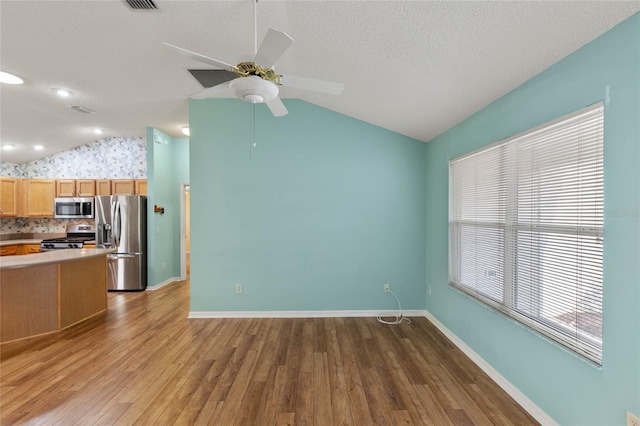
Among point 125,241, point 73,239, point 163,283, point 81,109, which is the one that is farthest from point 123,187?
point 163,283

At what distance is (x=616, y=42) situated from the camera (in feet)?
4.87

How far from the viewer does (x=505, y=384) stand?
88.5 inches

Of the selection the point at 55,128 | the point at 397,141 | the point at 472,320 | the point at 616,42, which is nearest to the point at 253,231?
the point at 397,141

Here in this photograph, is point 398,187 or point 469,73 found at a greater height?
point 469,73

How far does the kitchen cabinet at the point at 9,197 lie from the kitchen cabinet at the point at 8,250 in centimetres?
71

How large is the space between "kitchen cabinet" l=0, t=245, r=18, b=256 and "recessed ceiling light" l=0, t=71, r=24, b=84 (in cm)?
387

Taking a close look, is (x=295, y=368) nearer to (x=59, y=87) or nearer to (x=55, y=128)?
(x=59, y=87)

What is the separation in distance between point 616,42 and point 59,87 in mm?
5268

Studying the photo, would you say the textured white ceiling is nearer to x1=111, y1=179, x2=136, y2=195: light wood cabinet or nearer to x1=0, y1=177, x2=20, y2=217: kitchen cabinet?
x1=111, y1=179, x2=136, y2=195: light wood cabinet

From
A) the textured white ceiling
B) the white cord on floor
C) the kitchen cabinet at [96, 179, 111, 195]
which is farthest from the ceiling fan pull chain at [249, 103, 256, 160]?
the kitchen cabinet at [96, 179, 111, 195]

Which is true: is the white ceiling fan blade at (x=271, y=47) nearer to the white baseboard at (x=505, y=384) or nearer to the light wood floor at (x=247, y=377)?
the light wood floor at (x=247, y=377)

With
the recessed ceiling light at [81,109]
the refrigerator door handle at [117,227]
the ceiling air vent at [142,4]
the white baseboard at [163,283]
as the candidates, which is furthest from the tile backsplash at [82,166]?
the ceiling air vent at [142,4]

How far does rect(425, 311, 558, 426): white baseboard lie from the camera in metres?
1.89

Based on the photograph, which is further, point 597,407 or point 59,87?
point 59,87
